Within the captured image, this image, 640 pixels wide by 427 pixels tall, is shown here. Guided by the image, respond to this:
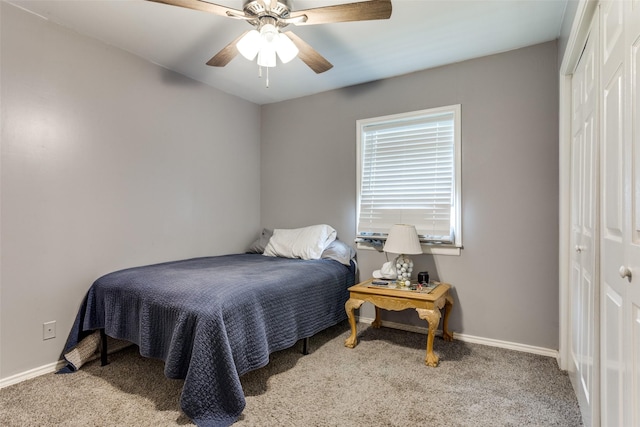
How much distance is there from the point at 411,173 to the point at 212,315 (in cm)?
217

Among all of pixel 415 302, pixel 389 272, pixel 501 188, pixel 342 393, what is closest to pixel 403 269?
pixel 389 272

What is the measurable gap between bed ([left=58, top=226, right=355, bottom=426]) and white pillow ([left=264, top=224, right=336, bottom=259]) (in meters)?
0.29

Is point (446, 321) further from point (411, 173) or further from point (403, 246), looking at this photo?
point (411, 173)

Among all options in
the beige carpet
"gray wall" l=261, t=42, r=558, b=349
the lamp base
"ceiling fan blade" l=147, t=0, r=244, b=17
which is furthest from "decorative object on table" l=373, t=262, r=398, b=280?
"ceiling fan blade" l=147, t=0, r=244, b=17

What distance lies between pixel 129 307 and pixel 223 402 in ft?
3.07

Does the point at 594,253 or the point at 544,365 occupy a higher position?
the point at 594,253

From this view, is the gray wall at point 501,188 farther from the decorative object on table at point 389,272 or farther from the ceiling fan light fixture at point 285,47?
the ceiling fan light fixture at point 285,47

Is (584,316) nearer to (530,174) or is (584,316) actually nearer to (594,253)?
(594,253)

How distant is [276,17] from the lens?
1.98 meters

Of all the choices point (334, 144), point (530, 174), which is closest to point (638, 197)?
point (530, 174)

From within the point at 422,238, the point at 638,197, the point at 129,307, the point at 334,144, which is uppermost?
the point at 334,144

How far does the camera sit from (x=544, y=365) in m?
2.46

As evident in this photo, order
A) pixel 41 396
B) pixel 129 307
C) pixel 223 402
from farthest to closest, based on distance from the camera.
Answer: pixel 129 307 → pixel 41 396 → pixel 223 402

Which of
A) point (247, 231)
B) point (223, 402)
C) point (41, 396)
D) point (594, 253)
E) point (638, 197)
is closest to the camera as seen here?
point (638, 197)
